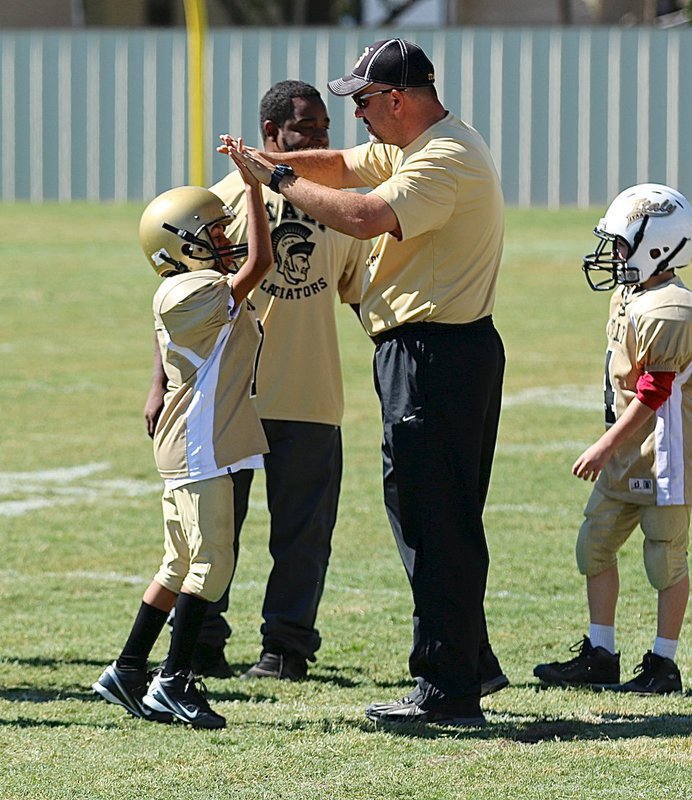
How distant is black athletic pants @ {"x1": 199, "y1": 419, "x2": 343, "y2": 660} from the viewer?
5.98m

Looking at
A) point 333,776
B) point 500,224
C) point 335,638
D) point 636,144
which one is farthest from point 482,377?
point 636,144

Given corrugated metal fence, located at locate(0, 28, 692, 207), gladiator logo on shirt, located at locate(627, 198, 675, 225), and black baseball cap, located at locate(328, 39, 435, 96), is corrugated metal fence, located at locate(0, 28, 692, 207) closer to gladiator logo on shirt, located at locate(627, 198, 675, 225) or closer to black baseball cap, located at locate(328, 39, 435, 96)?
gladiator logo on shirt, located at locate(627, 198, 675, 225)

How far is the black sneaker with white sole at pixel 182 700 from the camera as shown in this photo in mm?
4941

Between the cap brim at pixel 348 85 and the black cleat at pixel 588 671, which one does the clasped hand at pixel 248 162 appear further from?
the black cleat at pixel 588 671

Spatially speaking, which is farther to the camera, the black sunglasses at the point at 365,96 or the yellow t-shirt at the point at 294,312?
the yellow t-shirt at the point at 294,312

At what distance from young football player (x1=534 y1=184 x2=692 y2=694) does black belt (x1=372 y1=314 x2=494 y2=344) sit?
0.61 m

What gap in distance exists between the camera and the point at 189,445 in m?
4.99

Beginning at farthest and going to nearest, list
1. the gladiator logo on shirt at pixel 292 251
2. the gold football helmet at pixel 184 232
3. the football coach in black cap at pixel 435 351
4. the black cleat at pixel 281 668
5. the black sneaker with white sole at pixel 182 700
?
the gladiator logo on shirt at pixel 292 251
the black cleat at pixel 281 668
the gold football helmet at pixel 184 232
the black sneaker with white sole at pixel 182 700
the football coach in black cap at pixel 435 351

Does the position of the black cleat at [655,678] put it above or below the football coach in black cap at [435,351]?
below

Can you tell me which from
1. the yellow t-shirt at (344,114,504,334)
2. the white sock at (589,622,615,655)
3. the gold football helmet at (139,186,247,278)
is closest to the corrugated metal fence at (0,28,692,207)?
the white sock at (589,622,615,655)

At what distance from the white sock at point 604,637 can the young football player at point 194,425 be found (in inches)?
56.8

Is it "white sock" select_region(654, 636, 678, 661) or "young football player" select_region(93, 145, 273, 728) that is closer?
"young football player" select_region(93, 145, 273, 728)

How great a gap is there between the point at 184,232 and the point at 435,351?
0.92 metres

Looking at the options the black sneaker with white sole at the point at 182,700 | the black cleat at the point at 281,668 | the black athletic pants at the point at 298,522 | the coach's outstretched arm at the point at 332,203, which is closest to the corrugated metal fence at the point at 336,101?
the black athletic pants at the point at 298,522
